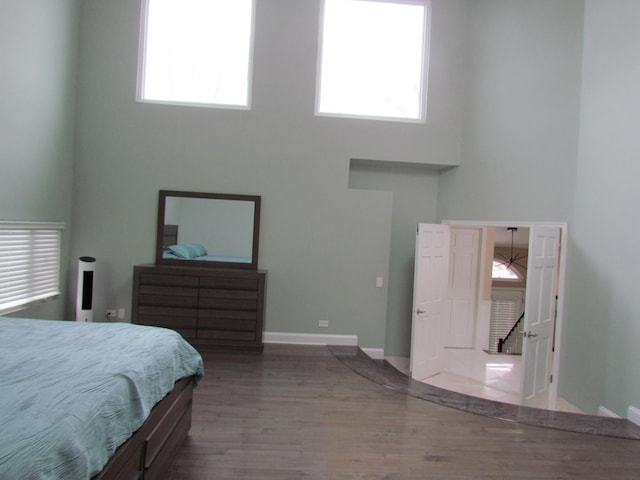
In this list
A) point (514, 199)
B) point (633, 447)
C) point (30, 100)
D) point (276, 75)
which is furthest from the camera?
point (276, 75)

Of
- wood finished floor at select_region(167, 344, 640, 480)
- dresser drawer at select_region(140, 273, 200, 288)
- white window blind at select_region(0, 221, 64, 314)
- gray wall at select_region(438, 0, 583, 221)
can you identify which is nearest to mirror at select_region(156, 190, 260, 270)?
dresser drawer at select_region(140, 273, 200, 288)

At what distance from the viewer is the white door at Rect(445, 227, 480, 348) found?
25.1 feet

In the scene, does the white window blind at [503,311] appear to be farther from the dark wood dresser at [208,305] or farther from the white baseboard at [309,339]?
the dark wood dresser at [208,305]

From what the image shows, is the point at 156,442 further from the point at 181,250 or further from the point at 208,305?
the point at 181,250

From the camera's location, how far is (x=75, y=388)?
1.88m

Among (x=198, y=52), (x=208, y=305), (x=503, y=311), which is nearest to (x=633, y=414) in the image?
(x=208, y=305)

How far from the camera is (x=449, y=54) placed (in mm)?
6172

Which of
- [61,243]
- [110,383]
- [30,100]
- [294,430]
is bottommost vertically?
[294,430]

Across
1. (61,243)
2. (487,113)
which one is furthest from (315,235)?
(61,243)

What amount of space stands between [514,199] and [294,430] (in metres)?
3.81

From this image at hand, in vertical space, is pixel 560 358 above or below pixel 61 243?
below

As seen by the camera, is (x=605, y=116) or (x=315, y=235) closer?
(x=605, y=116)

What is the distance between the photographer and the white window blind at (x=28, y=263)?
455cm

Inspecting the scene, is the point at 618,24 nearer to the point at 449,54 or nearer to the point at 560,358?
the point at 449,54
